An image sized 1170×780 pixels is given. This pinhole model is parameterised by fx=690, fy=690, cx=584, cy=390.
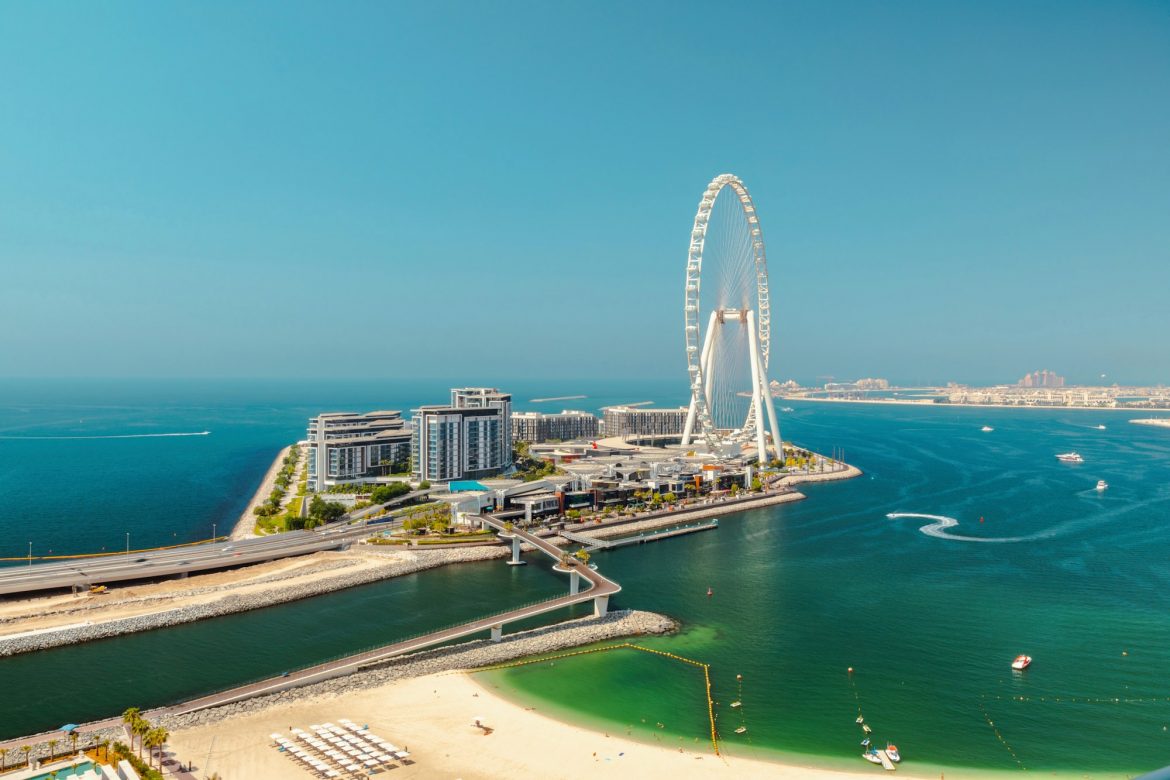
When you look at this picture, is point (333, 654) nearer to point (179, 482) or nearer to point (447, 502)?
point (447, 502)

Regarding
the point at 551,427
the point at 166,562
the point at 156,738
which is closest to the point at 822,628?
the point at 156,738

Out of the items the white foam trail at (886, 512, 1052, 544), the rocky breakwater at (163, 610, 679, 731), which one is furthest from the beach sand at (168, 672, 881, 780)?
the white foam trail at (886, 512, 1052, 544)

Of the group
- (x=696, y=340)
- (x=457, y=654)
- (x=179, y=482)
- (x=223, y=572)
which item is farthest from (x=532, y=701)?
(x=179, y=482)

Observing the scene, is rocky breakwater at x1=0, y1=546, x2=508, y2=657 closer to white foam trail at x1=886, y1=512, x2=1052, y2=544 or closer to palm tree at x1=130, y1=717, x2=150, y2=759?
palm tree at x1=130, y1=717, x2=150, y2=759

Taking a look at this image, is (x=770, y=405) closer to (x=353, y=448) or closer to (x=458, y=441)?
(x=458, y=441)

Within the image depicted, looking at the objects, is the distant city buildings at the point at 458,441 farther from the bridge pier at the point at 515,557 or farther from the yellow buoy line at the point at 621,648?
the yellow buoy line at the point at 621,648

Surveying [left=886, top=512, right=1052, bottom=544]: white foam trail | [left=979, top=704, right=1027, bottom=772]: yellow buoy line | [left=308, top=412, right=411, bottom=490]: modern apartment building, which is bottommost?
[left=979, top=704, right=1027, bottom=772]: yellow buoy line
